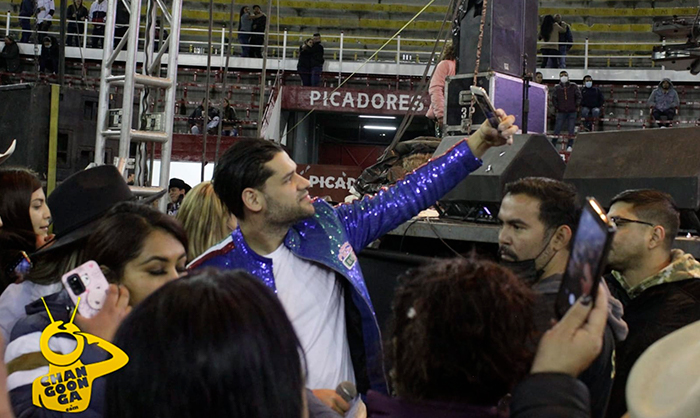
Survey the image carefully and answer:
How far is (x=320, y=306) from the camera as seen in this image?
6.85ft

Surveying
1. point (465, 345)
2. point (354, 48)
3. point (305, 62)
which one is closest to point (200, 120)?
point (305, 62)

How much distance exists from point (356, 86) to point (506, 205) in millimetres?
13611

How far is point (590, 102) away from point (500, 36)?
343 inches

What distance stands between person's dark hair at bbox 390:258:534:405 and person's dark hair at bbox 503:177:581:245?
1.20m

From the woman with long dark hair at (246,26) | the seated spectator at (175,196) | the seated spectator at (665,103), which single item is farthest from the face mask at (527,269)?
the woman with long dark hair at (246,26)

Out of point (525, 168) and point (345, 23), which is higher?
point (345, 23)

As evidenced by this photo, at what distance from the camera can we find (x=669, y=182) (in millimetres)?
2951

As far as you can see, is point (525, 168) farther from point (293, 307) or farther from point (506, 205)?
point (293, 307)

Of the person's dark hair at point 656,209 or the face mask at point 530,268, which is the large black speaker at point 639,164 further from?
the face mask at point 530,268

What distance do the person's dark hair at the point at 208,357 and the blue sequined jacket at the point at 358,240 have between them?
113cm

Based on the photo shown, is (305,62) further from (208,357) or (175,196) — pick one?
(208,357)

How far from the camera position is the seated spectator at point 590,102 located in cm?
1348

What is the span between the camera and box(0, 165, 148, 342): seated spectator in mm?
1848

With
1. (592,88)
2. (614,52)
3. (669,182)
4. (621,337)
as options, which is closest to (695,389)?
(621,337)
